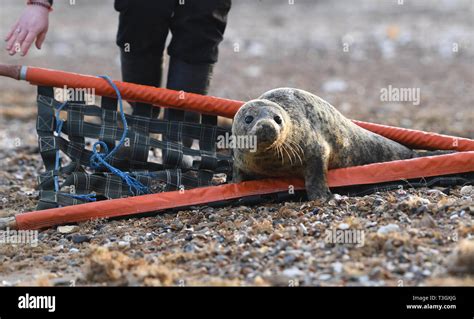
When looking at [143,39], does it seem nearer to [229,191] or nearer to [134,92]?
[134,92]

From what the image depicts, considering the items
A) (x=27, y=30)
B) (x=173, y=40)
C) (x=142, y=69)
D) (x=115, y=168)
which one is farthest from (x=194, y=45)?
(x=27, y=30)

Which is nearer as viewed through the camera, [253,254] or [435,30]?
[253,254]

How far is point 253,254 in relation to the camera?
12.4 feet

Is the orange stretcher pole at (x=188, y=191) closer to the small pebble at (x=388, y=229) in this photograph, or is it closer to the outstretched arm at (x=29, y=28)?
the outstretched arm at (x=29, y=28)

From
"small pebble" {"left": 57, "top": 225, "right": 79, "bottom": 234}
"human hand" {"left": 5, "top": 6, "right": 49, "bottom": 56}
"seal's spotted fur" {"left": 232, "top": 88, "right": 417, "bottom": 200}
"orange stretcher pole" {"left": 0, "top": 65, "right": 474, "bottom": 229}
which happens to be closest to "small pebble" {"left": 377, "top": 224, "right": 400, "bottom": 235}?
"seal's spotted fur" {"left": 232, "top": 88, "right": 417, "bottom": 200}

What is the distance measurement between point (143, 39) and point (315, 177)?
5.33 feet

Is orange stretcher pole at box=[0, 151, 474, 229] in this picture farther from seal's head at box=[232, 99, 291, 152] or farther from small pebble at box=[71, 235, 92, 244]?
seal's head at box=[232, 99, 291, 152]

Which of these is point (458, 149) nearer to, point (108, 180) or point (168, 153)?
point (168, 153)

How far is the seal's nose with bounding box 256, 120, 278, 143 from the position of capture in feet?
14.0

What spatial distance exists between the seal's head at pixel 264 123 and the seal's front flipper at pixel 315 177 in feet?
0.93

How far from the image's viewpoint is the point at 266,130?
14.0ft

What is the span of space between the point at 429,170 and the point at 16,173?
3323mm

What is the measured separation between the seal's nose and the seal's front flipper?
0.45m
